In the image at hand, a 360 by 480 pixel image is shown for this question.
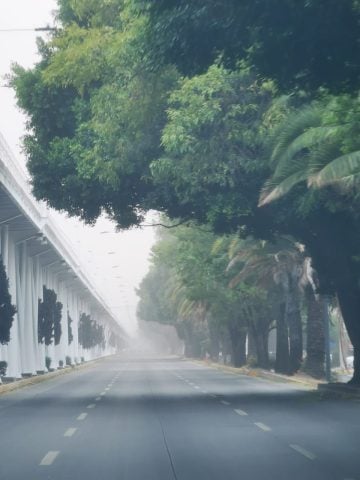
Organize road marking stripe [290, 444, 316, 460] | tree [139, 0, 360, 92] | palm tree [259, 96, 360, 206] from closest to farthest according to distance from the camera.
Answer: tree [139, 0, 360, 92], road marking stripe [290, 444, 316, 460], palm tree [259, 96, 360, 206]

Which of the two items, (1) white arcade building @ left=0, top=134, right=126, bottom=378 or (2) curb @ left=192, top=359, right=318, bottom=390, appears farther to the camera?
(1) white arcade building @ left=0, top=134, right=126, bottom=378

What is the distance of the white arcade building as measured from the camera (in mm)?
49031

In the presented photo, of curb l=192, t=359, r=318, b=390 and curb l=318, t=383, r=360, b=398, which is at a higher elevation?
curb l=192, t=359, r=318, b=390

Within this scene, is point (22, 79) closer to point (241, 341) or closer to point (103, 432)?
point (103, 432)

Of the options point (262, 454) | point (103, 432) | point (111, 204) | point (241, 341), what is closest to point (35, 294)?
point (241, 341)

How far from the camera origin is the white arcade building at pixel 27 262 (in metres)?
49.0

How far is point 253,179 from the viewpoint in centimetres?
2875

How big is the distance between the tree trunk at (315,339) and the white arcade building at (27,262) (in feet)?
45.7

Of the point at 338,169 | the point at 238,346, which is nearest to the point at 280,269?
the point at 338,169

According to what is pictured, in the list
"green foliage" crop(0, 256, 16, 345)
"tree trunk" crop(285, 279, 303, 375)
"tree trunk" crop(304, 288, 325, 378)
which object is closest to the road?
"green foliage" crop(0, 256, 16, 345)

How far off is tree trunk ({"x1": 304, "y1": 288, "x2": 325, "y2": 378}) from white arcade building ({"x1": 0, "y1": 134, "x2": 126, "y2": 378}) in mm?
13935

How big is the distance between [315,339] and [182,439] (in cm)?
2831

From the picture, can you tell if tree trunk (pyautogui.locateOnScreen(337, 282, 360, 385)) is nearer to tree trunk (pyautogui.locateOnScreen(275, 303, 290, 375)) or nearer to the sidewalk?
the sidewalk

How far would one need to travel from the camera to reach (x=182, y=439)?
17328mm
